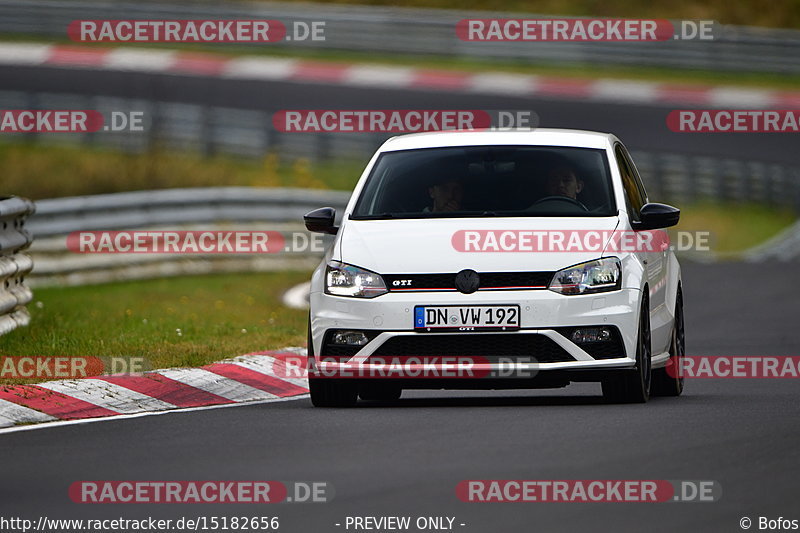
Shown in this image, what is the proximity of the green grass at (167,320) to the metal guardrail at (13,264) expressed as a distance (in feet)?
0.50

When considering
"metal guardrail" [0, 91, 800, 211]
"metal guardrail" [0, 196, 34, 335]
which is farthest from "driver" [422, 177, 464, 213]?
"metal guardrail" [0, 91, 800, 211]

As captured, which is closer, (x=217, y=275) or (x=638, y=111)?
(x=217, y=275)

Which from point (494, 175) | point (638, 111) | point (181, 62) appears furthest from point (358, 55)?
point (494, 175)

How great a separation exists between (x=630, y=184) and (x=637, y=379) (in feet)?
5.67

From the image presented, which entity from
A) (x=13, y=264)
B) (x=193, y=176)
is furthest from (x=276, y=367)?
(x=193, y=176)

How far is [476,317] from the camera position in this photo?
35.4ft

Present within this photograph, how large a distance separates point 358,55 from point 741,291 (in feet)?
72.5

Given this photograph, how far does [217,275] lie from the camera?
24.1 meters

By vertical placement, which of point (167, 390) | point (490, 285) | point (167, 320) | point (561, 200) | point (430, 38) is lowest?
point (167, 320)

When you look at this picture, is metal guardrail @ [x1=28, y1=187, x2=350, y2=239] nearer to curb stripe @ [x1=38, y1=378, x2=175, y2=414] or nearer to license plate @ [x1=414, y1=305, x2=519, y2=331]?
curb stripe @ [x1=38, y1=378, x2=175, y2=414]

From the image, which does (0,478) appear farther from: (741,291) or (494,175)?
(741,291)

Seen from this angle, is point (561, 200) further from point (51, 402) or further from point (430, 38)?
point (430, 38)

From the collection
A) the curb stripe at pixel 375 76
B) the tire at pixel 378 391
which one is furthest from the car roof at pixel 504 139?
the curb stripe at pixel 375 76

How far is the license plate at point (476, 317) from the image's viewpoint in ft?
35.4
